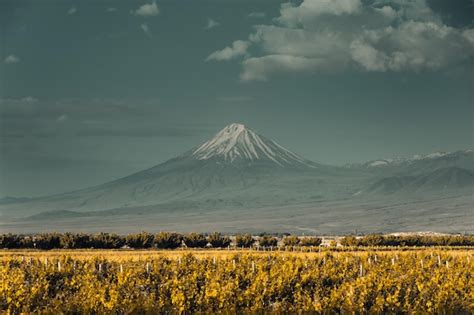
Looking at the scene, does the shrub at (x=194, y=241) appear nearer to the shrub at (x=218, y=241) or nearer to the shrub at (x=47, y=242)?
the shrub at (x=218, y=241)

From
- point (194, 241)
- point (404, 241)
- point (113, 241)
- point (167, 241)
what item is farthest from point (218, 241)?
point (404, 241)

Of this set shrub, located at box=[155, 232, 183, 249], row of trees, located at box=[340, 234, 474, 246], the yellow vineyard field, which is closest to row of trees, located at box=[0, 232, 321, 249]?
shrub, located at box=[155, 232, 183, 249]

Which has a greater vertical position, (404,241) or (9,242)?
(9,242)

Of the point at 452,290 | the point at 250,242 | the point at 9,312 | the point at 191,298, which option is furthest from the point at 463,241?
the point at 9,312

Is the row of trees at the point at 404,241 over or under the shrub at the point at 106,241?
under

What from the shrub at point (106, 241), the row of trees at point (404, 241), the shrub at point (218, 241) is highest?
the shrub at point (106, 241)

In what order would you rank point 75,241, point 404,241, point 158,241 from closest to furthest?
point 75,241
point 158,241
point 404,241

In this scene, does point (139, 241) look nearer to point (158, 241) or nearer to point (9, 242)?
point (158, 241)

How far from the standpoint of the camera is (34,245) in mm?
92188

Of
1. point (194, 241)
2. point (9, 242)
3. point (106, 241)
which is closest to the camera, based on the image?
point (9, 242)

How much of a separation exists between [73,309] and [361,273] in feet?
57.8

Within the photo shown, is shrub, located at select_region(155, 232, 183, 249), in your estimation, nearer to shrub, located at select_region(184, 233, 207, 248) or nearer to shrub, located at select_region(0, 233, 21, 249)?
shrub, located at select_region(184, 233, 207, 248)

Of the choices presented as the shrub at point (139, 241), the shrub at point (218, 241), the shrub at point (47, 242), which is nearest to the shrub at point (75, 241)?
the shrub at point (47, 242)

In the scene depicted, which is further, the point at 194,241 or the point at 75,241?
the point at 194,241
